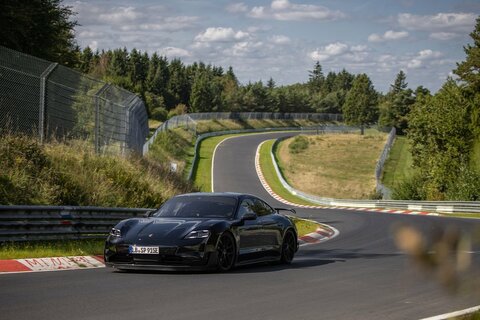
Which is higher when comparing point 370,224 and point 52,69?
point 52,69

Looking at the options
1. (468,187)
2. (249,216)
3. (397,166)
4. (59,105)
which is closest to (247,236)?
(249,216)

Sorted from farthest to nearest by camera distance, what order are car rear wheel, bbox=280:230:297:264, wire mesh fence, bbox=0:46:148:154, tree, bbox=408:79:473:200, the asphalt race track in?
tree, bbox=408:79:473:200, wire mesh fence, bbox=0:46:148:154, car rear wheel, bbox=280:230:297:264, the asphalt race track

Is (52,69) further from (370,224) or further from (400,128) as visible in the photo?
(400,128)

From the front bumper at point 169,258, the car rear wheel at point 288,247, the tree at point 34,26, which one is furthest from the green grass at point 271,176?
the front bumper at point 169,258

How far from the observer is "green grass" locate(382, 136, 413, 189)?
7824 cm

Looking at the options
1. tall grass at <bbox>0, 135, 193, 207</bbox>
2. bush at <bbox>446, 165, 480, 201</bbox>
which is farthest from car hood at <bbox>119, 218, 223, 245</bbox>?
bush at <bbox>446, 165, 480, 201</bbox>

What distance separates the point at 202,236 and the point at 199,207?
1359 millimetres

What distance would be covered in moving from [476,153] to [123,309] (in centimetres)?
442

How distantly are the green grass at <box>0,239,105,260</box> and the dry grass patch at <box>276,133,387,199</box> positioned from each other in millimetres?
55955

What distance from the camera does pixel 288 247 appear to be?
1366 centimetres

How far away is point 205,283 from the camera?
9.84m

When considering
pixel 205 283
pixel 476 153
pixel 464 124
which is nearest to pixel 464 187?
pixel 464 124

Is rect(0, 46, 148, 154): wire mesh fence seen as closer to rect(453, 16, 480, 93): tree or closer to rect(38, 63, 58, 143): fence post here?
rect(38, 63, 58, 143): fence post

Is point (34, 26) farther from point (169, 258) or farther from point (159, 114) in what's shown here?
point (159, 114)
